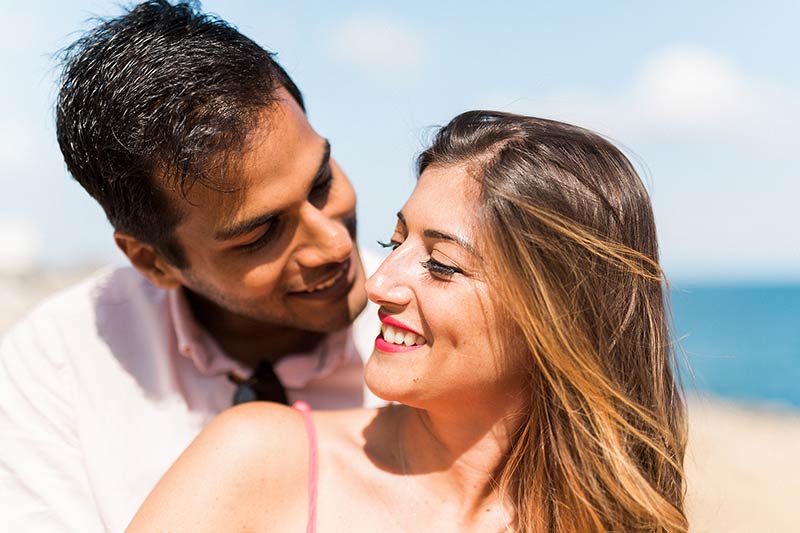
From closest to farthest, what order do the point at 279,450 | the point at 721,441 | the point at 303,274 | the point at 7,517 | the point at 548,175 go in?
1. the point at 548,175
2. the point at 279,450
3. the point at 7,517
4. the point at 303,274
5. the point at 721,441

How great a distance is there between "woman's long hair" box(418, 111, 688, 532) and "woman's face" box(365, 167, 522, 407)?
0.22 ft

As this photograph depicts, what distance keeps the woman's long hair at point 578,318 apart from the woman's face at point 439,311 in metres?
0.07

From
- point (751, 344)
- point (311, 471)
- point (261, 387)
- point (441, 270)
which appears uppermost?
point (441, 270)

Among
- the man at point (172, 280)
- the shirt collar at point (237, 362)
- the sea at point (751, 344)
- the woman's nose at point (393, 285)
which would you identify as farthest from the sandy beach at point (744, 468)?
the woman's nose at point (393, 285)

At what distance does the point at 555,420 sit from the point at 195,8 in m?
2.25

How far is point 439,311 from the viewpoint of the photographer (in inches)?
95.5

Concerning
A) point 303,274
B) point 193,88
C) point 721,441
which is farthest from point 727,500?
point 193,88

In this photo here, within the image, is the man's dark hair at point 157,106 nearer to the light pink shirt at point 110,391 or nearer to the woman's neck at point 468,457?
the light pink shirt at point 110,391

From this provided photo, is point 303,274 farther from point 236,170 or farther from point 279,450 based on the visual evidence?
point 279,450

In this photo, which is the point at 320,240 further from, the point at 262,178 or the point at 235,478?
the point at 235,478

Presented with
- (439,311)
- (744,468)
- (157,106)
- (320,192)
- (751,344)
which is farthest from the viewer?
(751,344)

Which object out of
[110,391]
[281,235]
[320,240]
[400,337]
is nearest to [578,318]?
[400,337]

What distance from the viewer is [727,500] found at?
34.1 feet

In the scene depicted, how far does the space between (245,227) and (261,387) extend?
844 mm
